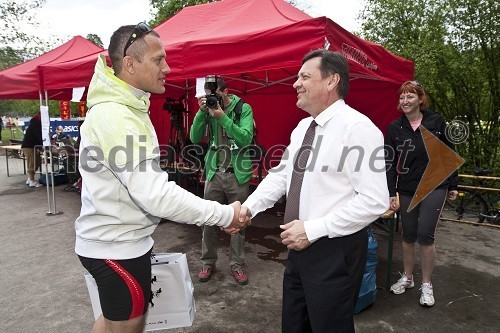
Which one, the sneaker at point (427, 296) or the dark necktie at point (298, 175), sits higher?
the dark necktie at point (298, 175)

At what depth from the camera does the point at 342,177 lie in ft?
5.68

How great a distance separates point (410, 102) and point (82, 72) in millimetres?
4394

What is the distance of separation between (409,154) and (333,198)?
180 centimetres

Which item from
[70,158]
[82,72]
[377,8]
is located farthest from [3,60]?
[377,8]

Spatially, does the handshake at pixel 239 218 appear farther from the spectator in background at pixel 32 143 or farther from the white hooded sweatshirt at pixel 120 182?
the spectator in background at pixel 32 143

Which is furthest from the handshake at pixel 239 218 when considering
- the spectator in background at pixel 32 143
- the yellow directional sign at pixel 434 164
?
the spectator in background at pixel 32 143

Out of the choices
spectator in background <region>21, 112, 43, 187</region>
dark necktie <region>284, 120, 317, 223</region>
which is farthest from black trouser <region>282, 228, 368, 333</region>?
spectator in background <region>21, 112, 43, 187</region>

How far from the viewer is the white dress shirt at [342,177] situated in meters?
1.66

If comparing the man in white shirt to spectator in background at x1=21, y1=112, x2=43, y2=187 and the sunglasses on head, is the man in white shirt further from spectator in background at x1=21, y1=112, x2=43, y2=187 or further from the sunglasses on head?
spectator in background at x1=21, y1=112, x2=43, y2=187

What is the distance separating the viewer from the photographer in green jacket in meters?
3.49

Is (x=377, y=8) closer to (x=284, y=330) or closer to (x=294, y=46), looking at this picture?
(x=294, y=46)

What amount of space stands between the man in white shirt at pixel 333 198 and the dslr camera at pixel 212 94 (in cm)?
153

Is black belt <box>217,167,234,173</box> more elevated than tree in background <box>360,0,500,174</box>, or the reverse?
tree in background <box>360,0,500,174</box>

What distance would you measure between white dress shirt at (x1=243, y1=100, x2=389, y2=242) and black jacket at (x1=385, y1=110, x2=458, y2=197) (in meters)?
1.65
